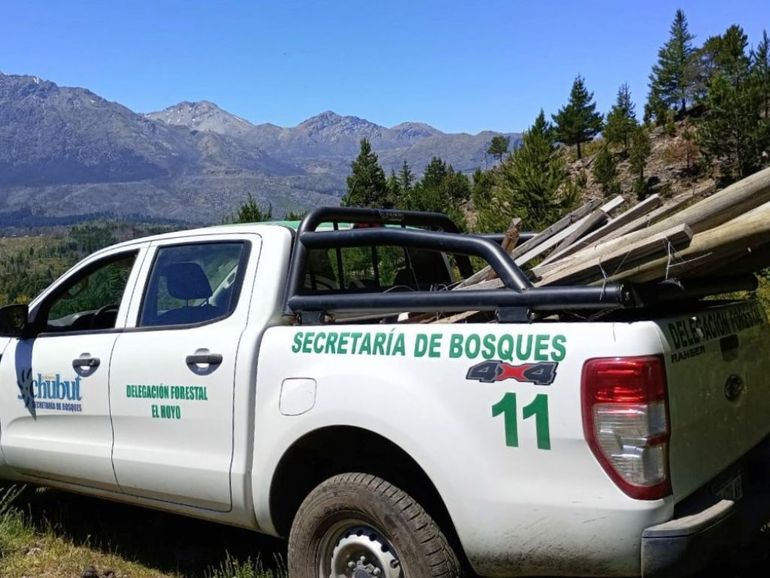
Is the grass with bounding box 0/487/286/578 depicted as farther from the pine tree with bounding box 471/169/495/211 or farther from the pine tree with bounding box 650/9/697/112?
the pine tree with bounding box 650/9/697/112

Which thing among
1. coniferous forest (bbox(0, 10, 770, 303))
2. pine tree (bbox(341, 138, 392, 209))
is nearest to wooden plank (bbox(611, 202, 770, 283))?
coniferous forest (bbox(0, 10, 770, 303))

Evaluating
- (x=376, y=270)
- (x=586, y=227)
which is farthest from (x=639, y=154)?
(x=586, y=227)

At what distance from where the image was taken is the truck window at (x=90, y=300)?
170 inches

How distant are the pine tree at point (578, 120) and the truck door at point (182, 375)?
200 ft

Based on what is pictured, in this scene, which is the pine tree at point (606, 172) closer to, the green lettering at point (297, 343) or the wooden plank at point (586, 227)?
the wooden plank at point (586, 227)

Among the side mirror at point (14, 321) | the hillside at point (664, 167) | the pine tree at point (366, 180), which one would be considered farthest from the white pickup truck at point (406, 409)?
the pine tree at point (366, 180)

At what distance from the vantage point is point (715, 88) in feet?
134

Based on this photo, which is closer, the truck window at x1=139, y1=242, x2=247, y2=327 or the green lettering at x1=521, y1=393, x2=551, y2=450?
the green lettering at x1=521, y1=393, x2=551, y2=450

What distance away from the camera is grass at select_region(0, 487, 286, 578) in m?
4.06

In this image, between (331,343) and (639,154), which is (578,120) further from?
(331,343)

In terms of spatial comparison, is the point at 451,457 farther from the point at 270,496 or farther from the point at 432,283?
the point at 432,283

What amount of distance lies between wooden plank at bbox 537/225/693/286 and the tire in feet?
3.47

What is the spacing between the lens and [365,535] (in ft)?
9.71

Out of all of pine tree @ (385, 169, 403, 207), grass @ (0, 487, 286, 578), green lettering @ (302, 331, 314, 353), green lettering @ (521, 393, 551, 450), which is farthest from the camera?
pine tree @ (385, 169, 403, 207)
